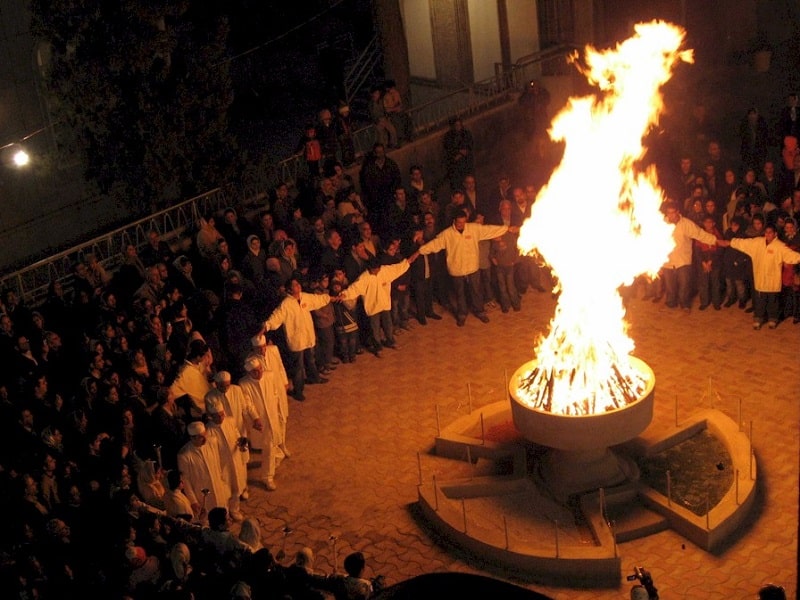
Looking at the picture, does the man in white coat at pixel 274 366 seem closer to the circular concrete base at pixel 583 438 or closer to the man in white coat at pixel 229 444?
the man in white coat at pixel 229 444

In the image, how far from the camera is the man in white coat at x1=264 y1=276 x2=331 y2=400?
1619 cm

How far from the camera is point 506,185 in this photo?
749 inches

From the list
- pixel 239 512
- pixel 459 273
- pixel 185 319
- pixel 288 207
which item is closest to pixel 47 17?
pixel 288 207

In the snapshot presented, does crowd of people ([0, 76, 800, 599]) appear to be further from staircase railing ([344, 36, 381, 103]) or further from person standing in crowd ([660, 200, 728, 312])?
staircase railing ([344, 36, 381, 103])

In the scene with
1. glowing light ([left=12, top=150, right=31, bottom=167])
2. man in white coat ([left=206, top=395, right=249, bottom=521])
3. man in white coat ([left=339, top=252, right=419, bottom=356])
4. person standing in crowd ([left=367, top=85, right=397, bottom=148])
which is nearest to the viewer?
man in white coat ([left=206, top=395, right=249, bottom=521])

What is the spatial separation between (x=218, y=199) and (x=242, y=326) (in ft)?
13.6

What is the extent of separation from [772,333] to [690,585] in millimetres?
5986

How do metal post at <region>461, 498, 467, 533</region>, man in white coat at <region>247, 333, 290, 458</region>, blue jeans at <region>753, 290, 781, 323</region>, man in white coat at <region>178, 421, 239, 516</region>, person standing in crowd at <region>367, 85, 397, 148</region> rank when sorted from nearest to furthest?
metal post at <region>461, 498, 467, 533</region> → man in white coat at <region>178, 421, 239, 516</region> → man in white coat at <region>247, 333, 290, 458</region> → blue jeans at <region>753, 290, 781, 323</region> → person standing in crowd at <region>367, 85, 397, 148</region>

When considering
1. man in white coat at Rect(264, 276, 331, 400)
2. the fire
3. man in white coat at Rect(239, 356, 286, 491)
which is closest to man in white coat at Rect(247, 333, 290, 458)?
man in white coat at Rect(239, 356, 286, 491)

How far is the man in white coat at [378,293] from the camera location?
17328 mm

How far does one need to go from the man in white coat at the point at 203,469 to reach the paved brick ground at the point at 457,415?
708 mm

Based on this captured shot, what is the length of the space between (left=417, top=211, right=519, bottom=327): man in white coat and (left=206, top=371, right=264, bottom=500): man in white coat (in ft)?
15.6

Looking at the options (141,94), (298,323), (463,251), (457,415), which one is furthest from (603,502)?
(141,94)

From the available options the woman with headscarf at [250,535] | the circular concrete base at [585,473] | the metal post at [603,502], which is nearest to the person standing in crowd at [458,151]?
the circular concrete base at [585,473]
